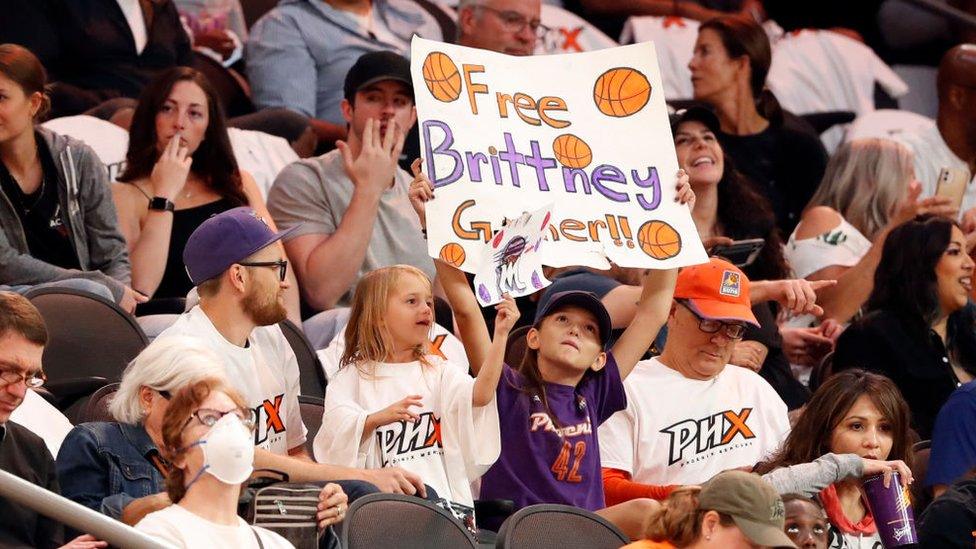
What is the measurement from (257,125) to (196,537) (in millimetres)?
4174

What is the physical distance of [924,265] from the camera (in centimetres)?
668

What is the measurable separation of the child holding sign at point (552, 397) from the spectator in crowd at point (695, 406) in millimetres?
168

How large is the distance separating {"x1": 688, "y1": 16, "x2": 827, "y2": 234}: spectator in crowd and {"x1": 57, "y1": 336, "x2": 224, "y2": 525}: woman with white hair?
4490mm

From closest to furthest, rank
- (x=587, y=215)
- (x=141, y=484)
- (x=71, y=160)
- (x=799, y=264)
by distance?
(x=141, y=484)
(x=587, y=215)
(x=71, y=160)
(x=799, y=264)

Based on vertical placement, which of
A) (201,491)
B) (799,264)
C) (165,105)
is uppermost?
(165,105)

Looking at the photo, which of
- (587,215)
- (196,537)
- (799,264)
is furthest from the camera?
(799,264)

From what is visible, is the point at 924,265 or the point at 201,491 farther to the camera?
the point at 924,265

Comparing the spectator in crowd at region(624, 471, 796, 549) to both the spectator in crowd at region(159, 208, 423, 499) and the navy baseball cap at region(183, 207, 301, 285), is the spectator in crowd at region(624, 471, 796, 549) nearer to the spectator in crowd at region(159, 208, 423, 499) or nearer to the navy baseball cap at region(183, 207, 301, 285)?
the spectator in crowd at region(159, 208, 423, 499)

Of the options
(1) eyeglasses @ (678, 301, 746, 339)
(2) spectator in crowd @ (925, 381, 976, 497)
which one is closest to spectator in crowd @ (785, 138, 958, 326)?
(1) eyeglasses @ (678, 301, 746, 339)

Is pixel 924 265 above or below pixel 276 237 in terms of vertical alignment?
below

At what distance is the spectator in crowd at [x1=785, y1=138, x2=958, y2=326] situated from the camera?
24.3 ft

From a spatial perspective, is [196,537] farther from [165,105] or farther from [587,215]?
[165,105]

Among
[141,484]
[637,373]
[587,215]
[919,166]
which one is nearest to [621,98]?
[587,215]

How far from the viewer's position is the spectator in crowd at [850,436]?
17.0 ft
